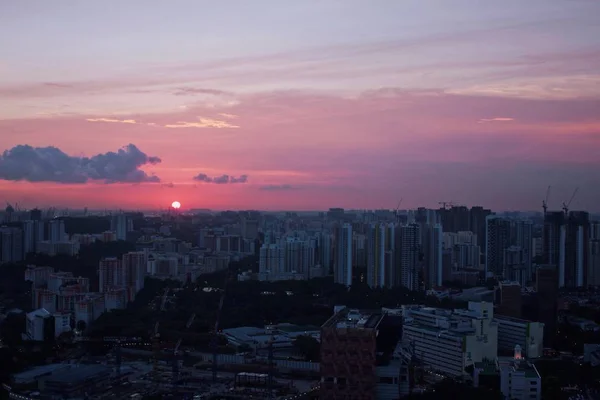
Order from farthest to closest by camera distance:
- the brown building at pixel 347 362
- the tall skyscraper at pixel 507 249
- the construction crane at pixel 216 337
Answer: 1. the tall skyscraper at pixel 507 249
2. the construction crane at pixel 216 337
3. the brown building at pixel 347 362

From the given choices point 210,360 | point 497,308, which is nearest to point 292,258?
point 497,308

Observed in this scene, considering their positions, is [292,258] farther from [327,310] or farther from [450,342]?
[450,342]

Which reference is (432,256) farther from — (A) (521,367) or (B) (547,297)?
(A) (521,367)

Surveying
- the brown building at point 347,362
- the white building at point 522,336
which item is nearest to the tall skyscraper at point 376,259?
the white building at point 522,336

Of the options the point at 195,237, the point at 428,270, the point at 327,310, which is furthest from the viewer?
the point at 195,237

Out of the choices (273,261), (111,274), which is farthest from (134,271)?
(273,261)

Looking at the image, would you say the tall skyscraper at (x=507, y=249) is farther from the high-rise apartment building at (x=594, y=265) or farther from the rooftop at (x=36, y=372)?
the rooftop at (x=36, y=372)
